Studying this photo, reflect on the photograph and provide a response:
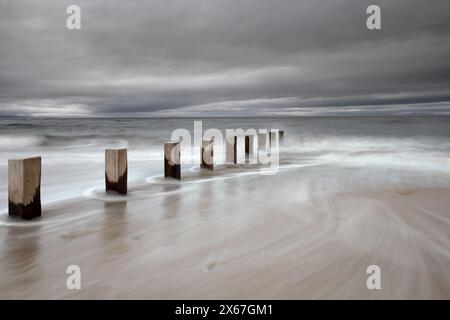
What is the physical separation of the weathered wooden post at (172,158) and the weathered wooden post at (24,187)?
250 centimetres

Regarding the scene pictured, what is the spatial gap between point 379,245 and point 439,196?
2.52 m

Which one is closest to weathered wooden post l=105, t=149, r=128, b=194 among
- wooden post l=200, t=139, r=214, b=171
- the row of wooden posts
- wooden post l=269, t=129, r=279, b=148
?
the row of wooden posts

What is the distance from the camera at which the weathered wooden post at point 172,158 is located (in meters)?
5.62

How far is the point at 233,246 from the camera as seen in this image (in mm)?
2756

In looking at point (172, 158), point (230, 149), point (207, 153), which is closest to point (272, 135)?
point (230, 149)

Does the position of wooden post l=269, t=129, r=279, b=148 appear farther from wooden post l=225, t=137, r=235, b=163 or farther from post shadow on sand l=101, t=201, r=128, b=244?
post shadow on sand l=101, t=201, r=128, b=244

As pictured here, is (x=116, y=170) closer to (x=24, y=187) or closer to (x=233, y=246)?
(x=24, y=187)

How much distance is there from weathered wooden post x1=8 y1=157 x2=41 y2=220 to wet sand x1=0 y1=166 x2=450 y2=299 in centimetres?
15

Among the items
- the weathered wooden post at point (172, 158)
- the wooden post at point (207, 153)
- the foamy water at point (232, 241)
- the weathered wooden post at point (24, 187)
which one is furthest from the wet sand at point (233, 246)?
the wooden post at point (207, 153)
